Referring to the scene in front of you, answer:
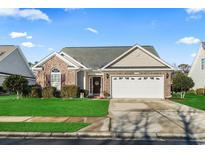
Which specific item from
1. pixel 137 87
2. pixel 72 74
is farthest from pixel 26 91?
pixel 137 87

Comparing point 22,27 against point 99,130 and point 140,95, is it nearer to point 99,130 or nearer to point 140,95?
point 140,95

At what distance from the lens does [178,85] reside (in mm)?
24375

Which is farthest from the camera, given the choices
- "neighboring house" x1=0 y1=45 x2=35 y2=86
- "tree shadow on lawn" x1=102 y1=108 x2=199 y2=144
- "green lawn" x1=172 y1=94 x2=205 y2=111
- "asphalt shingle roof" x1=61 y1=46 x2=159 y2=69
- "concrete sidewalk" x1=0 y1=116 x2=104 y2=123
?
"neighboring house" x1=0 y1=45 x2=35 y2=86

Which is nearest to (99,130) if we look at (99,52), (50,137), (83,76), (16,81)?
(50,137)

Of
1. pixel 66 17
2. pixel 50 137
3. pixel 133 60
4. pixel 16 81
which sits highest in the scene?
pixel 66 17

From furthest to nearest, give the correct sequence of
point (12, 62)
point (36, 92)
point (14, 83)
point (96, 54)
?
1. point (12, 62)
2. point (96, 54)
3. point (36, 92)
4. point (14, 83)

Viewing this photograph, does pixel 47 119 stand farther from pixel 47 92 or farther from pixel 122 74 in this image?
pixel 122 74

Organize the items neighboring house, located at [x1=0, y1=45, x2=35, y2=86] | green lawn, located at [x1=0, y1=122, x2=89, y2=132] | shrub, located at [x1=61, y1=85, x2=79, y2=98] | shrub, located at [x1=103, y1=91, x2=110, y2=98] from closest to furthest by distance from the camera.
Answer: green lawn, located at [x1=0, y1=122, x2=89, y2=132]
shrub, located at [x1=61, y1=85, x2=79, y2=98]
shrub, located at [x1=103, y1=91, x2=110, y2=98]
neighboring house, located at [x1=0, y1=45, x2=35, y2=86]

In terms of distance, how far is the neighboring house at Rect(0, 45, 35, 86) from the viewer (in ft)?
107

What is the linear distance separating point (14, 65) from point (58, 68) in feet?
42.9

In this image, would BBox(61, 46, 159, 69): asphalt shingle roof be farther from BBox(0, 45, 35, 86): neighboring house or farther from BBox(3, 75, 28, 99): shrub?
BBox(0, 45, 35, 86): neighboring house

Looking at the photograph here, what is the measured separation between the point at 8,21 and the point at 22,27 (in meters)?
1.20

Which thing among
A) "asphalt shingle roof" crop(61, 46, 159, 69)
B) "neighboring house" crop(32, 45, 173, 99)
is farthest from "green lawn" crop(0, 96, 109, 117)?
"asphalt shingle roof" crop(61, 46, 159, 69)

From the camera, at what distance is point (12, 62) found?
35281 mm
